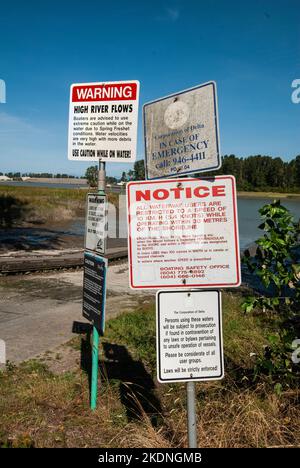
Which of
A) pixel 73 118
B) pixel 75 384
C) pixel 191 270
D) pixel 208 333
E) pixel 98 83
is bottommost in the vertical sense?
pixel 75 384

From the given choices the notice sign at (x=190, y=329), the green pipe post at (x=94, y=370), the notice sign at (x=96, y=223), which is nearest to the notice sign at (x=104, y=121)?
the notice sign at (x=96, y=223)

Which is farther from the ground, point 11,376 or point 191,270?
point 191,270

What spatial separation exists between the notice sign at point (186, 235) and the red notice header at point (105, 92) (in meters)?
1.62

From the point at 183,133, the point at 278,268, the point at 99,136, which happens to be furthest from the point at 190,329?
the point at 99,136

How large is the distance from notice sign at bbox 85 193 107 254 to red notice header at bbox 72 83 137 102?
0.94 meters

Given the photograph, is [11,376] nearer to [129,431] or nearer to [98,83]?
[129,431]

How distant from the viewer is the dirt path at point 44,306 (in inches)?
240

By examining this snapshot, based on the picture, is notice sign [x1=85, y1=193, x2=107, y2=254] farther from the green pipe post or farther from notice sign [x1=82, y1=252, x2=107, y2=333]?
the green pipe post

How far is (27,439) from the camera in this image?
10.1 ft

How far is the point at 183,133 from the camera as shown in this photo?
267 cm

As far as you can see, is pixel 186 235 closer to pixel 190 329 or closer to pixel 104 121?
pixel 190 329

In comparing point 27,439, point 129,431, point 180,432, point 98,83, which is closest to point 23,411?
point 27,439

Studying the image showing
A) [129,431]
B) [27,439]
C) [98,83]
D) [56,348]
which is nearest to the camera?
[27,439]

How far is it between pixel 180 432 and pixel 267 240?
180 centimetres
